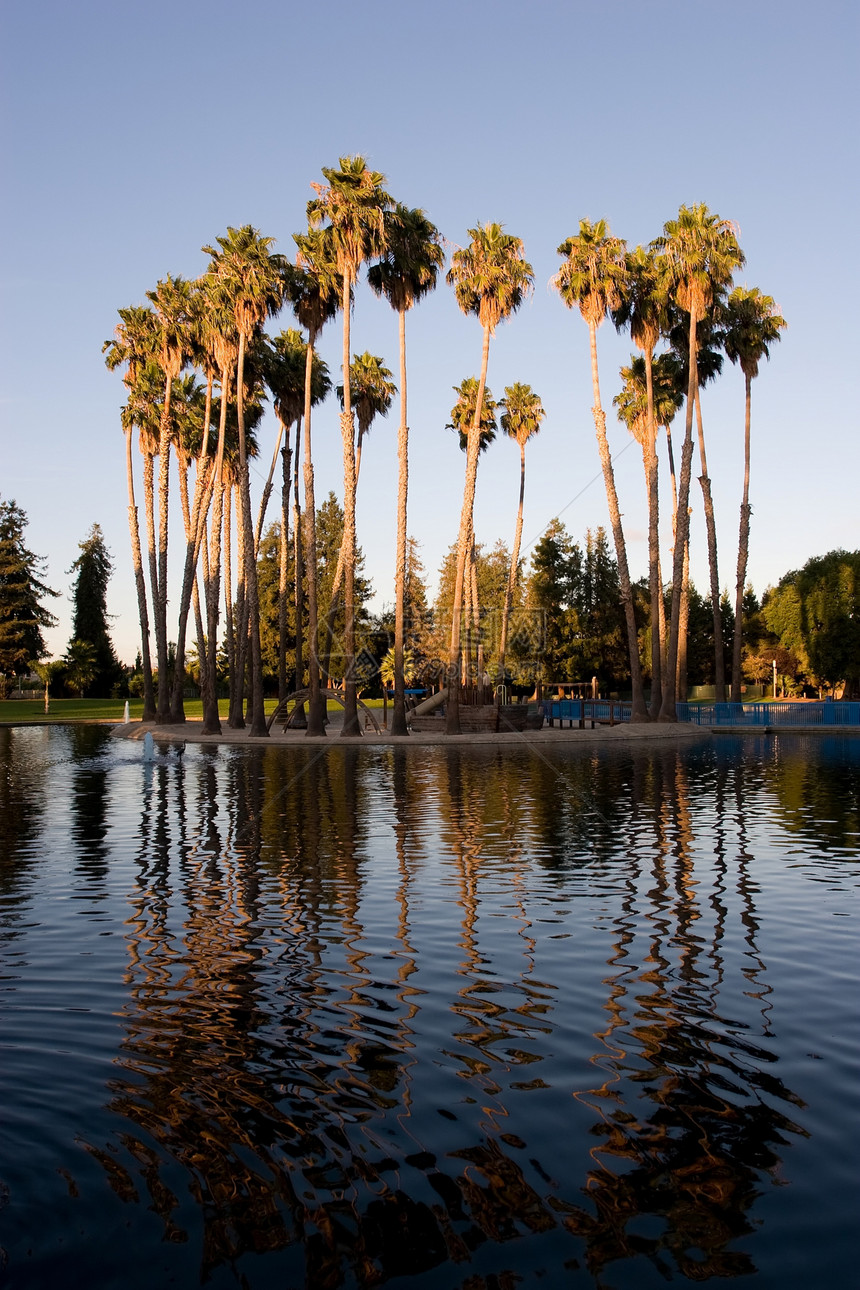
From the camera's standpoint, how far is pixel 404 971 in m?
8.30

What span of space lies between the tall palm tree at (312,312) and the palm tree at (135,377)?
13.7 m

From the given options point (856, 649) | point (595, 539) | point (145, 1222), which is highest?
point (595, 539)

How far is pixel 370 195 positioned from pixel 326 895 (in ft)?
116

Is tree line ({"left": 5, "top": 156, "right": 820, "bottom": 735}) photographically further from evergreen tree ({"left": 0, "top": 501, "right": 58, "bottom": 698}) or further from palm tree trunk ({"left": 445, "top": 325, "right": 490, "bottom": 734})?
evergreen tree ({"left": 0, "top": 501, "right": 58, "bottom": 698})

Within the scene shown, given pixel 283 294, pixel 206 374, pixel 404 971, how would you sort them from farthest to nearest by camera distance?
pixel 206 374 → pixel 283 294 → pixel 404 971

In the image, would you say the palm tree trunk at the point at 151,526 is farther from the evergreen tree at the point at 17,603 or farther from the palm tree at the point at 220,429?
the evergreen tree at the point at 17,603

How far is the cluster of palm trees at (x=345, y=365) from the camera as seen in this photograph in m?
42.3

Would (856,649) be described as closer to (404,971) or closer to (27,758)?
(27,758)

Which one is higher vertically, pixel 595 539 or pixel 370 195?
pixel 370 195

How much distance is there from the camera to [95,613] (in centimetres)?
10956

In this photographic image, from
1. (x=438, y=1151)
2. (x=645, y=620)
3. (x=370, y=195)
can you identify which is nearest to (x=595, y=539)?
(x=645, y=620)

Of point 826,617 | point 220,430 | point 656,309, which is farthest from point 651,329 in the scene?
point 826,617

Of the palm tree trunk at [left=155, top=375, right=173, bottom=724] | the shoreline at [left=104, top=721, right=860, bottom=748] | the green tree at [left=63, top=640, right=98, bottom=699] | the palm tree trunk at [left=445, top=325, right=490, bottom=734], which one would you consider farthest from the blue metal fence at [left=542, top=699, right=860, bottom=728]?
the green tree at [left=63, top=640, right=98, bottom=699]

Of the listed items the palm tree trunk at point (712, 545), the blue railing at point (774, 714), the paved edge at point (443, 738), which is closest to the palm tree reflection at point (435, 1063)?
the paved edge at point (443, 738)
